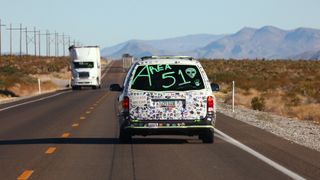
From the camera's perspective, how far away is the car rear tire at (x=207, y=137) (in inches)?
634

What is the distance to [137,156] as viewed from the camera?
1408 cm

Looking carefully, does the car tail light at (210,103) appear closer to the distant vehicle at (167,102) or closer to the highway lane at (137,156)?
the distant vehicle at (167,102)

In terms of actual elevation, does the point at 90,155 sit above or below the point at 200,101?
below

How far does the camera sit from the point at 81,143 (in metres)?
16.7

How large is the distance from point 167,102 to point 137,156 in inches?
69.5

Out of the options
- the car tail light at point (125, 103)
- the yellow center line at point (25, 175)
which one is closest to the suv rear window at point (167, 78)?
the car tail light at point (125, 103)

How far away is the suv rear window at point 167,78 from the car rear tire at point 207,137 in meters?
1.09

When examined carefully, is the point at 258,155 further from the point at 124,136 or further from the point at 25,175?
the point at 25,175

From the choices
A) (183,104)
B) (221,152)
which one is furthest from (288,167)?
(183,104)

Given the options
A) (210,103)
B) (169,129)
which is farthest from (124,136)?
(210,103)

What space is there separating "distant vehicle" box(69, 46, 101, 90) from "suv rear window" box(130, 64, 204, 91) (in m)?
43.6

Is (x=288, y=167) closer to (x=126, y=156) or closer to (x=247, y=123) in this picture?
(x=126, y=156)

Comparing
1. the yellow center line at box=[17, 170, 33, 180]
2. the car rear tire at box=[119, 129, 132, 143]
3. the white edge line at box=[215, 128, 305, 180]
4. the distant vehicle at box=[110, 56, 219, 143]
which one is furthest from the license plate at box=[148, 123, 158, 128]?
the yellow center line at box=[17, 170, 33, 180]

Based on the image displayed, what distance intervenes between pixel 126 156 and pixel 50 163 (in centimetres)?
161
